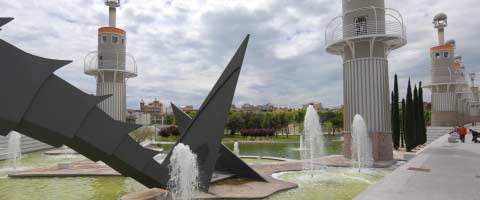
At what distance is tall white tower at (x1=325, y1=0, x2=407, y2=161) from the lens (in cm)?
1888

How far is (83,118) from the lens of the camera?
21.7 ft

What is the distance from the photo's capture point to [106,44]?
3312 cm

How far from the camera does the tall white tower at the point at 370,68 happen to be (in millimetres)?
18875

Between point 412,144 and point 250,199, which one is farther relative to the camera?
point 412,144

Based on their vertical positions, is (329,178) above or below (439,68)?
below

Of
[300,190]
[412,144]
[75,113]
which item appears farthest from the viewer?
[412,144]

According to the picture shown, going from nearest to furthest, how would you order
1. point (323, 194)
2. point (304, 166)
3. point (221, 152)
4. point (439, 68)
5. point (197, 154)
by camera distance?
point (197, 154), point (323, 194), point (221, 152), point (304, 166), point (439, 68)

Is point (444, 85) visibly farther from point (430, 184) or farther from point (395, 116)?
point (430, 184)

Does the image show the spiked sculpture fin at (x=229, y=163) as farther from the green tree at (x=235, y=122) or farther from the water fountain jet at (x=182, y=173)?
the green tree at (x=235, y=122)

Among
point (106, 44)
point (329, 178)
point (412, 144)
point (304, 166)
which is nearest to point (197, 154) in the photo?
point (329, 178)

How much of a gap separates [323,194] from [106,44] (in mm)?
28803

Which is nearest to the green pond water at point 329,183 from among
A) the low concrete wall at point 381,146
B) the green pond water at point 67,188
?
the green pond water at point 67,188

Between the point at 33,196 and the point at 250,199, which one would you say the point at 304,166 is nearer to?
the point at 250,199

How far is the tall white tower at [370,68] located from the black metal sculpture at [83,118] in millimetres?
11951
